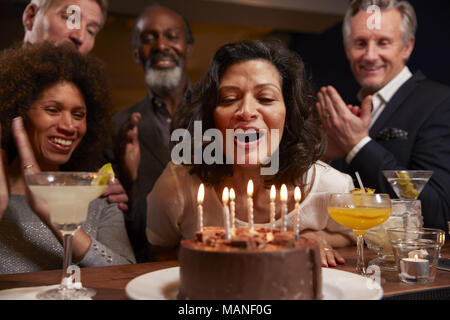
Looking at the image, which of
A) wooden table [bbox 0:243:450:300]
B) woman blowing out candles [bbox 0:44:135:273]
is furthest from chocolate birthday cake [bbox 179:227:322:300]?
woman blowing out candles [bbox 0:44:135:273]

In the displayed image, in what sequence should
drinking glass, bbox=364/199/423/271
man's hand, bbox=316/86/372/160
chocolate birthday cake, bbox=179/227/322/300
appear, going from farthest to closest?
man's hand, bbox=316/86/372/160 → drinking glass, bbox=364/199/423/271 → chocolate birthday cake, bbox=179/227/322/300

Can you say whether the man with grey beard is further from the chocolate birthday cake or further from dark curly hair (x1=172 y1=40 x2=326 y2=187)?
the chocolate birthday cake

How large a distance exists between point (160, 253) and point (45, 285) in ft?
3.37

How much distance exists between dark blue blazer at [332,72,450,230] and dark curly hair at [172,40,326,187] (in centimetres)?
46

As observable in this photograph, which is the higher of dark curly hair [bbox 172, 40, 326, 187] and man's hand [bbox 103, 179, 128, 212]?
dark curly hair [bbox 172, 40, 326, 187]

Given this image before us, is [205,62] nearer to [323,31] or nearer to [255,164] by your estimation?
[323,31]

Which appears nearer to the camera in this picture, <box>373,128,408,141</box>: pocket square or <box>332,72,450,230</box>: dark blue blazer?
<box>332,72,450,230</box>: dark blue blazer

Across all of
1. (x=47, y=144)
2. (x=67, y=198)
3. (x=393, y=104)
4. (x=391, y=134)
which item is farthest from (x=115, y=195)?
(x=393, y=104)

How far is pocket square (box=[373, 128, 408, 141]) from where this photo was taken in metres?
2.79

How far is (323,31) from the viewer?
6.77 metres

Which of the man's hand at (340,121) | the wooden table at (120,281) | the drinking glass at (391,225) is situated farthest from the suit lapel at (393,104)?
the wooden table at (120,281)

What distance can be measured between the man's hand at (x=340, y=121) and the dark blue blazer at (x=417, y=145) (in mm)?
112

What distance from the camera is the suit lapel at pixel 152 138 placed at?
341 centimetres

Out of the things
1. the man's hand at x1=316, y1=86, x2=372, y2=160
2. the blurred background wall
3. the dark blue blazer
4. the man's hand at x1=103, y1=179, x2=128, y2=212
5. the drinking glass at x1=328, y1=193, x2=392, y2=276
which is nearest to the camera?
the drinking glass at x1=328, y1=193, x2=392, y2=276
